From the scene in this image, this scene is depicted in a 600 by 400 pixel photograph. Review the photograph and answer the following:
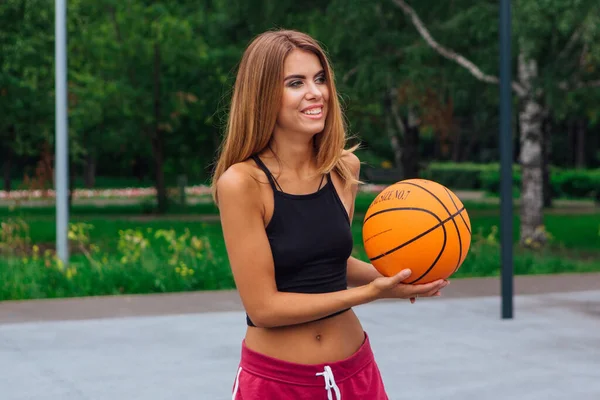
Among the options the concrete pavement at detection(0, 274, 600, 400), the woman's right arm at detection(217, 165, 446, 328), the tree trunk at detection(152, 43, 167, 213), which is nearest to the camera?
the woman's right arm at detection(217, 165, 446, 328)

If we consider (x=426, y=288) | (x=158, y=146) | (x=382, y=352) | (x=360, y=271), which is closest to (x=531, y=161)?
(x=382, y=352)

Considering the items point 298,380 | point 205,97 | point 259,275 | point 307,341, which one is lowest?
point 205,97

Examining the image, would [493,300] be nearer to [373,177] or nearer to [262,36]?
[262,36]

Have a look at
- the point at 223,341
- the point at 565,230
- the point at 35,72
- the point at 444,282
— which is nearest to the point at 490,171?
the point at 565,230

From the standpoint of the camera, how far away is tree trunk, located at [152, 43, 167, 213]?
956 inches

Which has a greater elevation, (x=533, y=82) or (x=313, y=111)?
(x=313, y=111)

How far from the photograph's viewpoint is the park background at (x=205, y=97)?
13.4 m

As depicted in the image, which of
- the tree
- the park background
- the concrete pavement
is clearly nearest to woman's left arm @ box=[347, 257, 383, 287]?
the concrete pavement

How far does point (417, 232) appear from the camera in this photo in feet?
Answer: 9.78

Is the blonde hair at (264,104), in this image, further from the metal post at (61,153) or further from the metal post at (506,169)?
the metal post at (61,153)

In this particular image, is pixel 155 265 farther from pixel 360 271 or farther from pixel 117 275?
pixel 360 271

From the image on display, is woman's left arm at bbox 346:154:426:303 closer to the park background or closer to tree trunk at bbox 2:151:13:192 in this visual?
the park background

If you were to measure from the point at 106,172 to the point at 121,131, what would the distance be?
30046mm

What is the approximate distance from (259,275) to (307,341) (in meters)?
0.26
